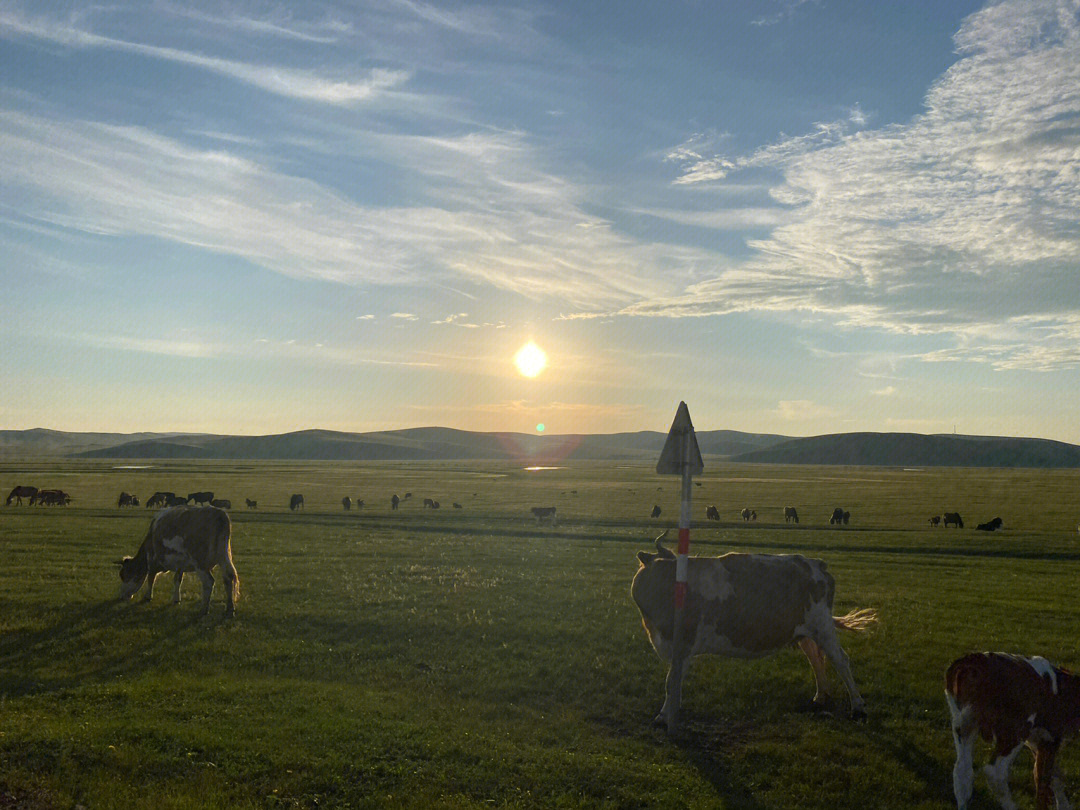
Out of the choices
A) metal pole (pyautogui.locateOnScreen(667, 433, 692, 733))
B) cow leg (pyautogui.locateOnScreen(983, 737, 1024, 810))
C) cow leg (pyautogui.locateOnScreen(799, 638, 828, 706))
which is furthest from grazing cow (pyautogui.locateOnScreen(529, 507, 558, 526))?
cow leg (pyautogui.locateOnScreen(983, 737, 1024, 810))

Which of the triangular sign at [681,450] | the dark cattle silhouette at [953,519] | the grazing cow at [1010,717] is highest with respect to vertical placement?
the triangular sign at [681,450]

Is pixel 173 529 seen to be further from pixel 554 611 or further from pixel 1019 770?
pixel 1019 770

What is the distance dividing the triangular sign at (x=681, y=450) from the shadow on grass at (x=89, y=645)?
10.2 m

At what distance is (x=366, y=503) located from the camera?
6562 cm

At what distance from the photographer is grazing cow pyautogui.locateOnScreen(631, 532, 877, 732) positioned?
11938 mm

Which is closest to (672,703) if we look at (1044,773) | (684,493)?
(684,493)

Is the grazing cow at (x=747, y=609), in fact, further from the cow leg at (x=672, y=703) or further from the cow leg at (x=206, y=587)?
the cow leg at (x=206, y=587)

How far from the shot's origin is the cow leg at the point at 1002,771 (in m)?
7.87

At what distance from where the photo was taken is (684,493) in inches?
446

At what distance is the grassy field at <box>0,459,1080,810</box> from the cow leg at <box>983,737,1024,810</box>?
39.9 inches

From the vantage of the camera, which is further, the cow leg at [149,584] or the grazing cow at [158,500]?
the grazing cow at [158,500]

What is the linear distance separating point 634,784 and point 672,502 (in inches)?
2400

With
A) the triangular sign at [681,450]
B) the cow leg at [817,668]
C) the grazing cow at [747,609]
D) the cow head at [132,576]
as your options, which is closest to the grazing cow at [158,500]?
the cow head at [132,576]

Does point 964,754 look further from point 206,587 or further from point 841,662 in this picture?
point 206,587
